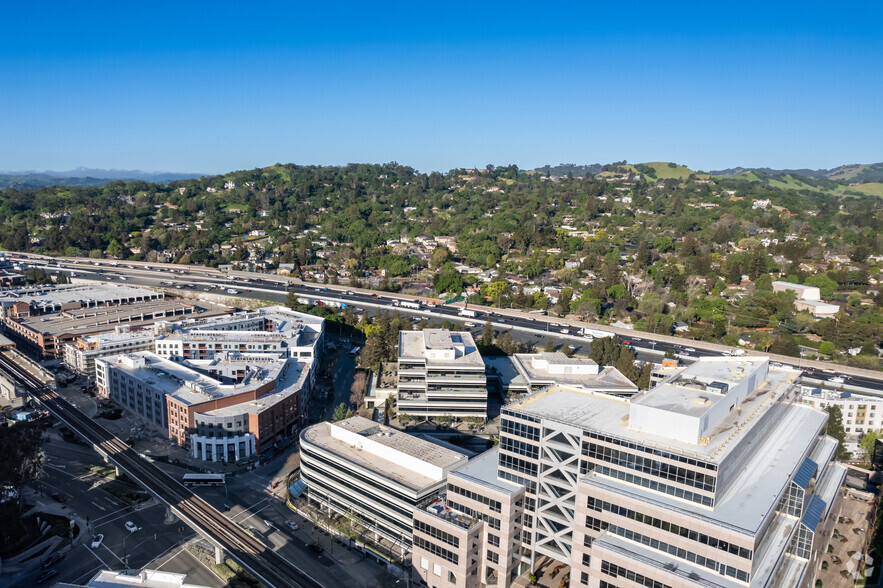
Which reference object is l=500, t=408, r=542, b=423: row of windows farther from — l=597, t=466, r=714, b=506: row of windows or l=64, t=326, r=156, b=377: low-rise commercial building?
A: l=64, t=326, r=156, b=377: low-rise commercial building

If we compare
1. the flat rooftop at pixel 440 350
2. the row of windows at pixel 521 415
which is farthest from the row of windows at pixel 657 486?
the flat rooftop at pixel 440 350

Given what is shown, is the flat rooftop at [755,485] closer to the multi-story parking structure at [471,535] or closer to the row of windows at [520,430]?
the row of windows at [520,430]

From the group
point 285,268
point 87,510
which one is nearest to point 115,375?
point 87,510

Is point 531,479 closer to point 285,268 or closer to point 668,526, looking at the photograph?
point 668,526

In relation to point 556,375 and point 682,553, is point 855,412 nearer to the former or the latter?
point 556,375

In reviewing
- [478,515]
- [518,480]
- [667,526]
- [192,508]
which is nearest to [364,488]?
[478,515]
